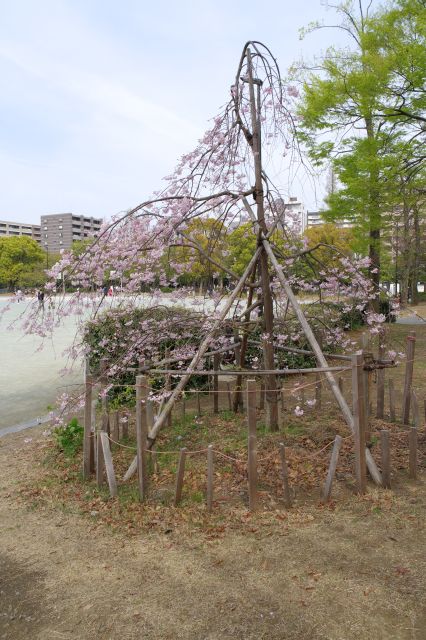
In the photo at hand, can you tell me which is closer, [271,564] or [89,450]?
[271,564]

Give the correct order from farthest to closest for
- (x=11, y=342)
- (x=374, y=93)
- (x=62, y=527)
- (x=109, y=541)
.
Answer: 1. (x=11, y=342)
2. (x=374, y=93)
3. (x=62, y=527)
4. (x=109, y=541)

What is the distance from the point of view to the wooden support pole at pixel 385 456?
4262 mm

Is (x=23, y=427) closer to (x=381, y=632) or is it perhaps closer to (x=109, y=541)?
(x=109, y=541)

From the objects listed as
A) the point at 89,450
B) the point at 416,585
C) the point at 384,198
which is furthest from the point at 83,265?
the point at 384,198

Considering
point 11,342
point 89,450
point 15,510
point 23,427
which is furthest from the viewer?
point 11,342

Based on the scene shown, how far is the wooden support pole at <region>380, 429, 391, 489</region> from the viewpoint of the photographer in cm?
426

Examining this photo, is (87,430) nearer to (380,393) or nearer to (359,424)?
(359,424)

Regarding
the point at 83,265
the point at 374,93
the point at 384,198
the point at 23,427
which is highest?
the point at 374,93

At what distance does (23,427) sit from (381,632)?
6635 millimetres

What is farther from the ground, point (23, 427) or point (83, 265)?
point (83, 265)

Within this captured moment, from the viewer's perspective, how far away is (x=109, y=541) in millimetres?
3934

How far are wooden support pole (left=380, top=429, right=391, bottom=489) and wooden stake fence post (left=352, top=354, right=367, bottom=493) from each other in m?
0.17

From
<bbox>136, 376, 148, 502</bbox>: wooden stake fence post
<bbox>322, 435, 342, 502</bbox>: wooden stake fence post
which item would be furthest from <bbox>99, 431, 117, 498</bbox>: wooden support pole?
<bbox>322, 435, 342, 502</bbox>: wooden stake fence post

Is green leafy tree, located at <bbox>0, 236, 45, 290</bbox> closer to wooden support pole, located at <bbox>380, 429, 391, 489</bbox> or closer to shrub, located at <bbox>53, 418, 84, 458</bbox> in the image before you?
shrub, located at <bbox>53, 418, 84, 458</bbox>
